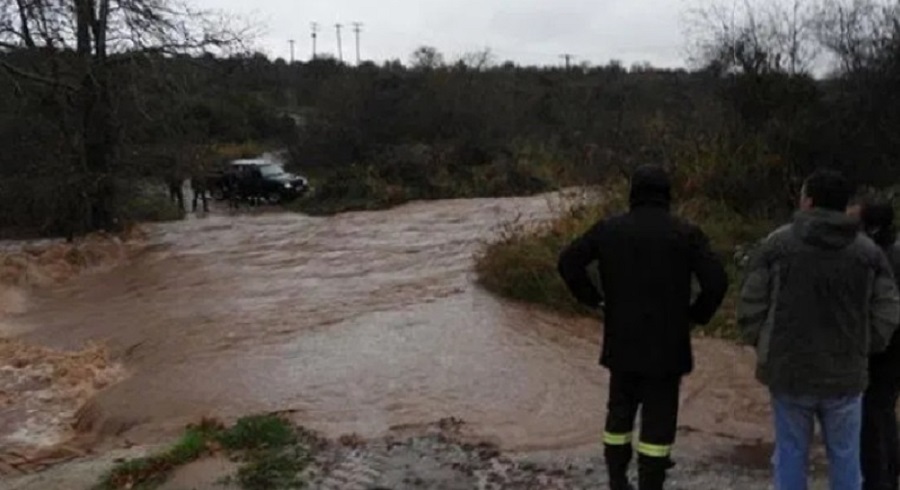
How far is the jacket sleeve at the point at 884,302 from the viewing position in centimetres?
464

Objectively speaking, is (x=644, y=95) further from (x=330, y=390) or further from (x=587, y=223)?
(x=330, y=390)

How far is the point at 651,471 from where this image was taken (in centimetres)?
528

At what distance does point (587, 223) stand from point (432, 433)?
799 cm

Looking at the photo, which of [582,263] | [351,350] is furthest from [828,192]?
[351,350]

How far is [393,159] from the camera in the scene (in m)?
41.7

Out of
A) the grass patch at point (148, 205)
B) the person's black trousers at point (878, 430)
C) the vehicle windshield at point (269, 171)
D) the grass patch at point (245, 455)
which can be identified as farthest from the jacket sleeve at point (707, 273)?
the vehicle windshield at point (269, 171)

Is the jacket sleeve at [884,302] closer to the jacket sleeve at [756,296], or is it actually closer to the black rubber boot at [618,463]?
the jacket sleeve at [756,296]

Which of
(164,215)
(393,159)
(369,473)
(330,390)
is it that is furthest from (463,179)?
(369,473)

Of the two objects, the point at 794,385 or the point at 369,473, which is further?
the point at 369,473

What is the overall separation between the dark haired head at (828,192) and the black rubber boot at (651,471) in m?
1.47

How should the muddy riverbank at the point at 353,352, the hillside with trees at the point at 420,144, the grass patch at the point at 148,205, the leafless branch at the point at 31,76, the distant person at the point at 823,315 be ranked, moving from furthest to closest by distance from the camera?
1. the grass patch at the point at 148,205
2. the leafless branch at the point at 31,76
3. the hillside with trees at the point at 420,144
4. the muddy riverbank at the point at 353,352
5. the distant person at the point at 823,315

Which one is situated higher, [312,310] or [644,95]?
[644,95]

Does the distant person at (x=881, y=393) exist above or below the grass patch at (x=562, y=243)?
above

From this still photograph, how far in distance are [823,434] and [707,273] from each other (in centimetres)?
90
